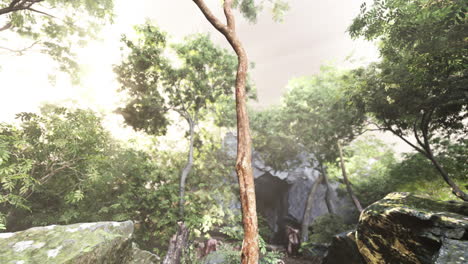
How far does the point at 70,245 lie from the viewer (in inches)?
203

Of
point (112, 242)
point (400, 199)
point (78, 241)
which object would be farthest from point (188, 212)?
point (400, 199)

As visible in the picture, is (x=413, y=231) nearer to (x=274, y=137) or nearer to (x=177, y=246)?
(x=177, y=246)

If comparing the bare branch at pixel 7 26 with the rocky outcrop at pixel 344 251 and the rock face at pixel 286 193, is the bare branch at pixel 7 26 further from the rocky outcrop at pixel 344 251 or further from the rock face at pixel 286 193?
the rocky outcrop at pixel 344 251

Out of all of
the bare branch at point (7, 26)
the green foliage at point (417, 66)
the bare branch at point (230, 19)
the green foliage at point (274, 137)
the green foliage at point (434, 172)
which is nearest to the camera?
the bare branch at point (230, 19)

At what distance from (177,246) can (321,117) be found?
40.1ft

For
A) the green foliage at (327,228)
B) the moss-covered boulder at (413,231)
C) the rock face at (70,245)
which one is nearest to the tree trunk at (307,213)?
the green foliage at (327,228)

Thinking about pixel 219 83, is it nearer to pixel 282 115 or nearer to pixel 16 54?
pixel 282 115

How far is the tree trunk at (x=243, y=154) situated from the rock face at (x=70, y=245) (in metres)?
4.54

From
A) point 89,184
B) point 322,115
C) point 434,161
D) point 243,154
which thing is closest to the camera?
point 243,154

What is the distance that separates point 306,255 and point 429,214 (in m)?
10.9

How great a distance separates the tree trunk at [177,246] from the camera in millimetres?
7688

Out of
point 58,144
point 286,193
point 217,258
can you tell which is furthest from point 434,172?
point 58,144

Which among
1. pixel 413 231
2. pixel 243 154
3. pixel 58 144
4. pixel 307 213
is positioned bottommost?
pixel 307 213

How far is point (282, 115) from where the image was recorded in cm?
1605
